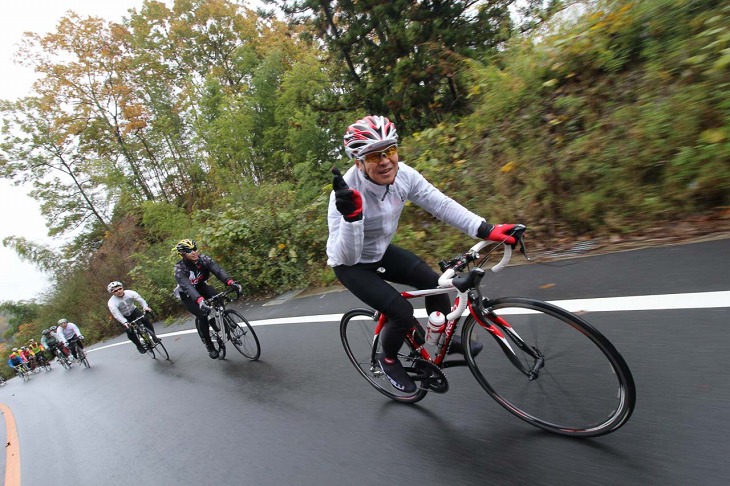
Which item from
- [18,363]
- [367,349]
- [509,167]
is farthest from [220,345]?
[18,363]

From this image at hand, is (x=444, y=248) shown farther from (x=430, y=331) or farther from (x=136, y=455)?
(x=136, y=455)

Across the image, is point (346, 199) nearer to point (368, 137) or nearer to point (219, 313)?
point (368, 137)

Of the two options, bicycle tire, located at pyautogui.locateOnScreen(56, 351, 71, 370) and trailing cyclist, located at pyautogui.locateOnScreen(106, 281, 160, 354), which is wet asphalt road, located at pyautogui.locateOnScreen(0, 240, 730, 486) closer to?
trailing cyclist, located at pyautogui.locateOnScreen(106, 281, 160, 354)

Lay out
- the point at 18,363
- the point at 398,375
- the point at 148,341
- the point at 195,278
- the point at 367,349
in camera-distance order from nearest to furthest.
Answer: the point at 398,375 < the point at 367,349 < the point at 195,278 < the point at 148,341 < the point at 18,363

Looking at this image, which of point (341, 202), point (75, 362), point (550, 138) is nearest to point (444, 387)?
point (341, 202)

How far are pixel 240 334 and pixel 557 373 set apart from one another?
459 centimetres

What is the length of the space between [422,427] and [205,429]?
98.7 inches

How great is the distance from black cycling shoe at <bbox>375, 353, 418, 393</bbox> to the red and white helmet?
166cm

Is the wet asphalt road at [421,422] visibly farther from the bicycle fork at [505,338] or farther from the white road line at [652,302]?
the bicycle fork at [505,338]

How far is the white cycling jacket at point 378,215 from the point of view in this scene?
7.68 feet

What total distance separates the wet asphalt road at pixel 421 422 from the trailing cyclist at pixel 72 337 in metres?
6.60

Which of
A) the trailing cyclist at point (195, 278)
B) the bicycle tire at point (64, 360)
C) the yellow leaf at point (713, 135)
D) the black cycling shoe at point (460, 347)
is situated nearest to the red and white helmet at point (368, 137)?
the black cycling shoe at point (460, 347)

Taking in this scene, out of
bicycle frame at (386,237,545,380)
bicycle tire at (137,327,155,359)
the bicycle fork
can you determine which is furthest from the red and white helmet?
bicycle tire at (137,327,155,359)

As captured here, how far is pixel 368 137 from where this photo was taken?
224cm
